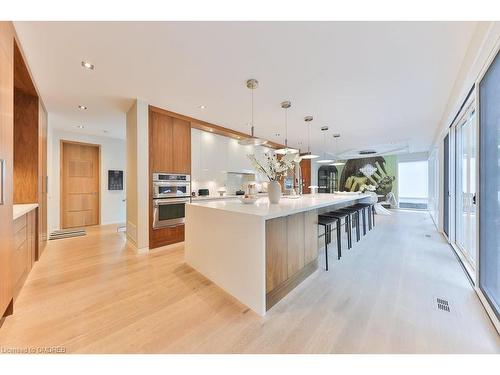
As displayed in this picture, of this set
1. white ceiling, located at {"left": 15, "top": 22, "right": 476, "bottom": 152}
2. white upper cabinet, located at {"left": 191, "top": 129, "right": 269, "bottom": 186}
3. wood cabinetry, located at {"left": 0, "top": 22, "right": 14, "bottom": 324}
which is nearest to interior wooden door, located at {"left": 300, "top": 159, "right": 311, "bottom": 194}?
white upper cabinet, located at {"left": 191, "top": 129, "right": 269, "bottom": 186}

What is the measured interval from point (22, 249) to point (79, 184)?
402 cm

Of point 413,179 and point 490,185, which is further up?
point 413,179

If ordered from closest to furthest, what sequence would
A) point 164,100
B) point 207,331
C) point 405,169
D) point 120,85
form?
point 207,331 < point 120,85 < point 164,100 < point 405,169

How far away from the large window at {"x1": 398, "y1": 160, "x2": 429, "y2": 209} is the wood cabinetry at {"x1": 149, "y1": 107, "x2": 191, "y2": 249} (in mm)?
9830

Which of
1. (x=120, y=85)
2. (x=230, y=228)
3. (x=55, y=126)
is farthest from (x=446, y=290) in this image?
(x=55, y=126)

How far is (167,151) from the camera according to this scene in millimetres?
3768

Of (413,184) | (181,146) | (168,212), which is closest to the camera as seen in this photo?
(168,212)

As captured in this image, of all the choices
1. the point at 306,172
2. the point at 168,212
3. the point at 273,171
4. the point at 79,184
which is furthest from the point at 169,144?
the point at 306,172

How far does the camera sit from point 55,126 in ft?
15.7

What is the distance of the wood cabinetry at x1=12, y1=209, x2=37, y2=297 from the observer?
1.94m

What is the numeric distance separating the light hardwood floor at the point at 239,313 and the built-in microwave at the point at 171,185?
125cm

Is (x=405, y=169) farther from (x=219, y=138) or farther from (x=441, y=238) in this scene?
(x=219, y=138)

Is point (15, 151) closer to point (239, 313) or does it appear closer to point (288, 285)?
point (239, 313)

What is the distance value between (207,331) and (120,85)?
126 inches
